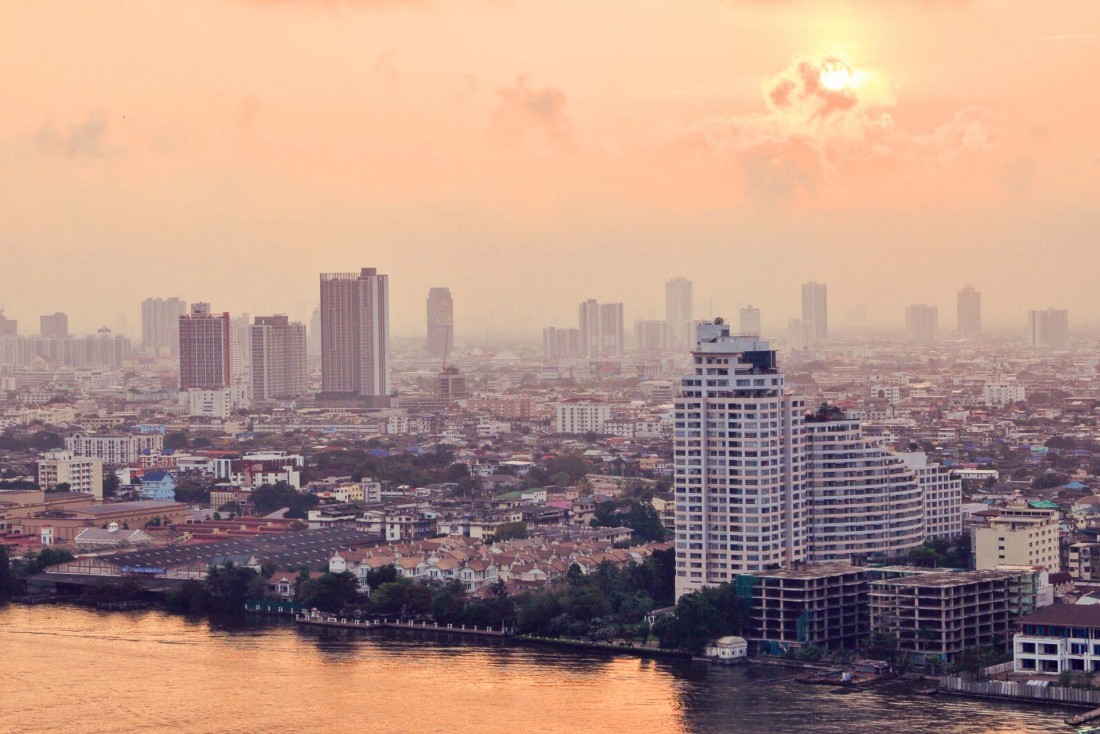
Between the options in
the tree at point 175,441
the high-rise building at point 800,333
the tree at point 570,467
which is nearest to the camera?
the tree at point 570,467

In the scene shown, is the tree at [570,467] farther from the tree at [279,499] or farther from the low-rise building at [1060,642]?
the low-rise building at [1060,642]

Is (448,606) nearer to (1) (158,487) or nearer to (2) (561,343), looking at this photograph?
(1) (158,487)

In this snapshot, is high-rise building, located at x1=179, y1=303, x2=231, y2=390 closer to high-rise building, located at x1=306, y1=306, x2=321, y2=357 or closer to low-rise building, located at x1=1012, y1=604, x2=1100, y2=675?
high-rise building, located at x1=306, y1=306, x2=321, y2=357

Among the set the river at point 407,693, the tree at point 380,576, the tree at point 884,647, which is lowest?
the river at point 407,693

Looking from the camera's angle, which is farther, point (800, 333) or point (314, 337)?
point (314, 337)

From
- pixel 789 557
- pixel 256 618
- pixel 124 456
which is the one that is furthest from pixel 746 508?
pixel 124 456

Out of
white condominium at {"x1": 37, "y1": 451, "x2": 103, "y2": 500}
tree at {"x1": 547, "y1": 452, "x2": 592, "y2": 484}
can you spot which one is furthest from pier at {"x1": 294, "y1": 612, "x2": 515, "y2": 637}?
tree at {"x1": 547, "y1": 452, "x2": 592, "y2": 484}

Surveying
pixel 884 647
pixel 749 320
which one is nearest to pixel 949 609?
pixel 884 647

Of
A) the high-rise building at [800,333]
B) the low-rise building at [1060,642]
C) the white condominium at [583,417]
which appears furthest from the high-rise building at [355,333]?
the low-rise building at [1060,642]
